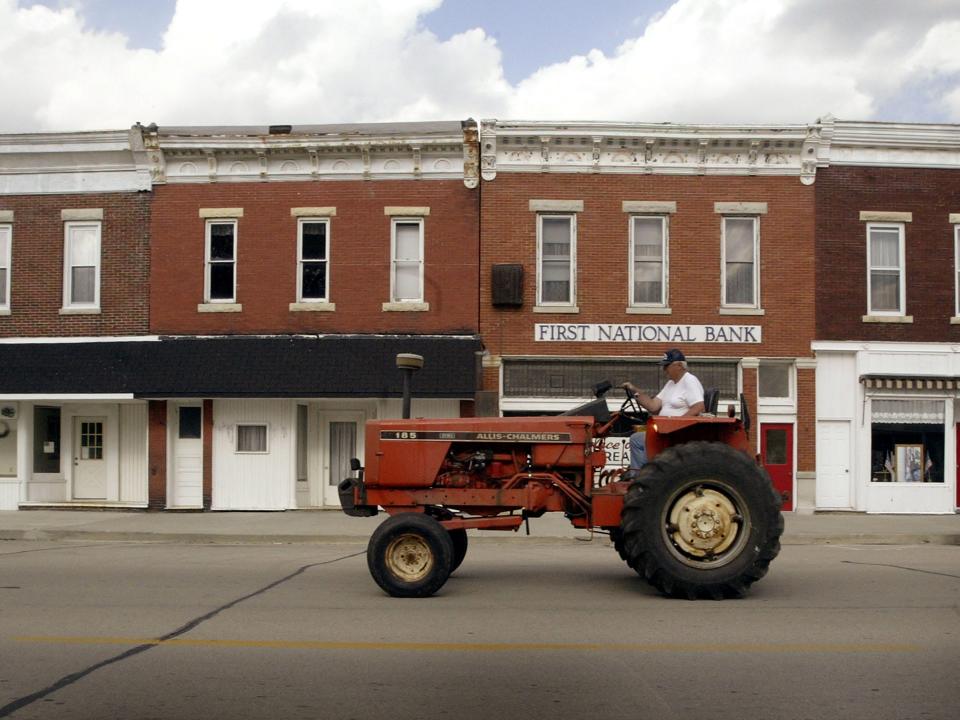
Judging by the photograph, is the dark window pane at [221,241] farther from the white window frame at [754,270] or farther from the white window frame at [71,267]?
the white window frame at [754,270]

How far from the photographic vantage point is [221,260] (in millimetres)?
21141

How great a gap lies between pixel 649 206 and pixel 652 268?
4.18 ft

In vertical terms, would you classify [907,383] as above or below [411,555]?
above

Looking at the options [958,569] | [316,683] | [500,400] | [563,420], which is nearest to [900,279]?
[500,400]

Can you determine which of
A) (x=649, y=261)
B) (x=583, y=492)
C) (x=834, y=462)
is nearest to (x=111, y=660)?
(x=583, y=492)

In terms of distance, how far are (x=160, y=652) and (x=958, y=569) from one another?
29.3 ft

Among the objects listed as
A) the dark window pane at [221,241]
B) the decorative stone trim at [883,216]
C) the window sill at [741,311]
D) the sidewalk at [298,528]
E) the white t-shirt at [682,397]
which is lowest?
the sidewalk at [298,528]

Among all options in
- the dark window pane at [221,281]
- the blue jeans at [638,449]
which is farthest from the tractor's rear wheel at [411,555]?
the dark window pane at [221,281]

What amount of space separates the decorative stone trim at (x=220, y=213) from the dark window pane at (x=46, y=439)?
18.1 ft

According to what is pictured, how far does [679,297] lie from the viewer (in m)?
20.7

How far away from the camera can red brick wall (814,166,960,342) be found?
20625mm

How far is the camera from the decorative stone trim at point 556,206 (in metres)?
20.7

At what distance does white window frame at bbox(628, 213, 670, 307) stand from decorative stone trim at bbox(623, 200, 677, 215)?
0.14m

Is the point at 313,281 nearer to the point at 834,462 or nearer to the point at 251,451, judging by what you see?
the point at 251,451
